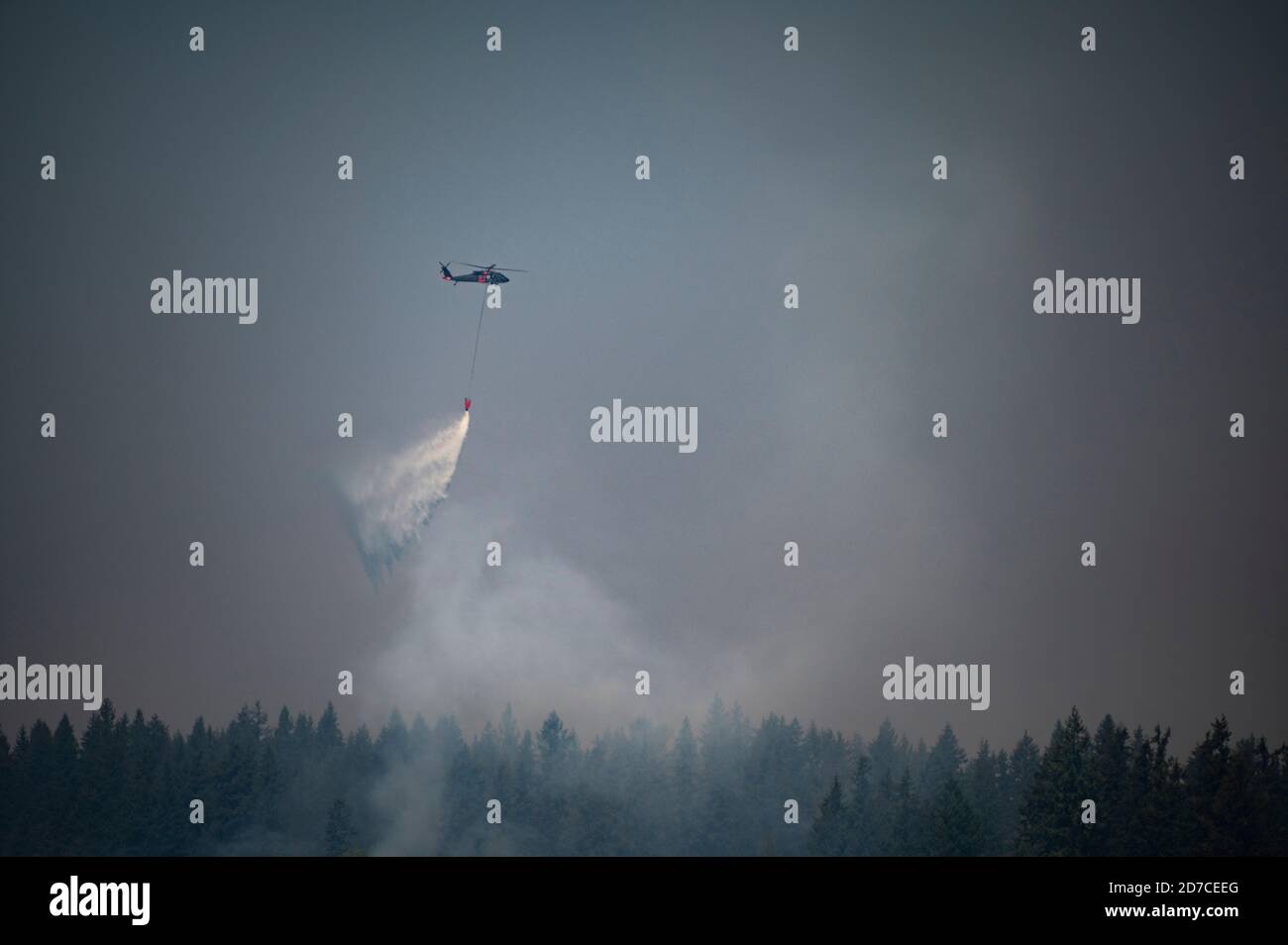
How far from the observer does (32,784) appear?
410 feet

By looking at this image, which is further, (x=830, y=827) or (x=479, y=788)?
(x=479, y=788)

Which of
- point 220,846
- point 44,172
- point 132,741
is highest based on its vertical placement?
point 44,172

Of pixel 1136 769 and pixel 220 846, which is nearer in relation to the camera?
pixel 1136 769

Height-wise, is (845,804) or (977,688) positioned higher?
(977,688)

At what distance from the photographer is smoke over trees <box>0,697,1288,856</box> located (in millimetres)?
118312

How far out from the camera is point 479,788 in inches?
4990

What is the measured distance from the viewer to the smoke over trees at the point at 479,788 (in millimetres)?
118312

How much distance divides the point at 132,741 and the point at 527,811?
32090 mm
